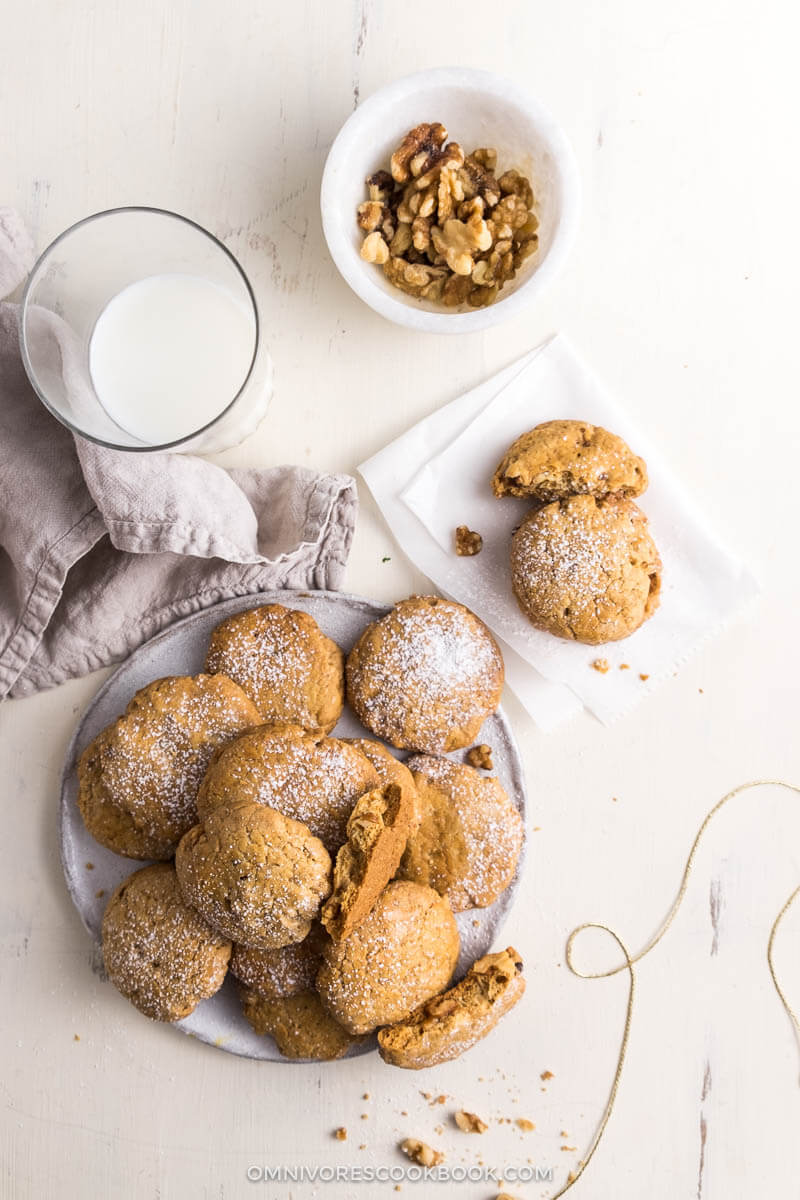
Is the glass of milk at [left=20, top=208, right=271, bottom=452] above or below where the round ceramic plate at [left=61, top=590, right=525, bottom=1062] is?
above

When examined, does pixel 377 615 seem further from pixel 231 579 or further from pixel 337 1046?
pixel 337 1046

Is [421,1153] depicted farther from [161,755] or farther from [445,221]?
[445,221]

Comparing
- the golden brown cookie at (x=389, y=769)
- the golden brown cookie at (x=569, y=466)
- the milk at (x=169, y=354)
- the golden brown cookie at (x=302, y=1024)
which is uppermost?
the milk at (x=169, y=354)

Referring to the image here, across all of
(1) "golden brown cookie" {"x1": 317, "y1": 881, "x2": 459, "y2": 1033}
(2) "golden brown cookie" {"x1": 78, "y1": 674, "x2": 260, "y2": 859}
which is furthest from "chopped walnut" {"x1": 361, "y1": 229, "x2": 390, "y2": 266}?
(1) "golden brown cookie" {"x1": 317, "y1": 881, "x2": 459, "y2": 1033}

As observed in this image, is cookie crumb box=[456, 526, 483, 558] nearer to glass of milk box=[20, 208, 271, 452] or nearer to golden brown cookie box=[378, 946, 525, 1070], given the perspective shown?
glass of milk box=[20, 208, 271, 452]

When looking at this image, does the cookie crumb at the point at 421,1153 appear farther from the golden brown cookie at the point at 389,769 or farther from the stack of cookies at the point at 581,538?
the stack of cookies at the point at 581,538

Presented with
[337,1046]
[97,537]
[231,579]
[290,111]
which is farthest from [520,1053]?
[290,111]

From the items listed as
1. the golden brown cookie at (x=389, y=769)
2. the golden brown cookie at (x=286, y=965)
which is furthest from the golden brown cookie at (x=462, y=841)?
the golden brown cookie at (x=286, y=965)
